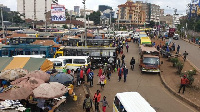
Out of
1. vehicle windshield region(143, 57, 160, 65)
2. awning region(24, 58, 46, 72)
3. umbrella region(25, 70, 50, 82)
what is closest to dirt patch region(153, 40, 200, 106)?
vehicle windshield region(143, 57, 160, 65)

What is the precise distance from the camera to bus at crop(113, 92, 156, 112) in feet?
26.6

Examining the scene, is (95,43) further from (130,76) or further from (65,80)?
(65,80)

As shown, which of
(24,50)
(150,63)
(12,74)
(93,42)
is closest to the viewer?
(12,74)

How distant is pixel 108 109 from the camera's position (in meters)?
12.1

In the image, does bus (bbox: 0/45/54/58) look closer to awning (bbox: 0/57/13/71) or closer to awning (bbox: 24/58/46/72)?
awning (bbox: 0/57/13/71)

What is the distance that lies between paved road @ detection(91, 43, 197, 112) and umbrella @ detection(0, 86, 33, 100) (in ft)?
14.6

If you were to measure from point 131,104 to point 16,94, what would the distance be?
5.43 m

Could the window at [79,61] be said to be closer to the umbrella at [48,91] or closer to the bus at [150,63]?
the bus at [150,63]

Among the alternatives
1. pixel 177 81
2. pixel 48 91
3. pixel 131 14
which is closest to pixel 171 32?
pixel 177 81

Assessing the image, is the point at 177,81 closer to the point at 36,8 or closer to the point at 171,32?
the point at 171,32

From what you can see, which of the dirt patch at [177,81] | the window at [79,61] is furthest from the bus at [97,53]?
the dirt patch at [177,81]

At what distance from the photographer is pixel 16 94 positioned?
33.7 feet

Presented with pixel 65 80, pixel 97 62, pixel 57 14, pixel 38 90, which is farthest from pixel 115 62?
pixel 57 14

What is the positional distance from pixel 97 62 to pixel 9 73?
978cm
